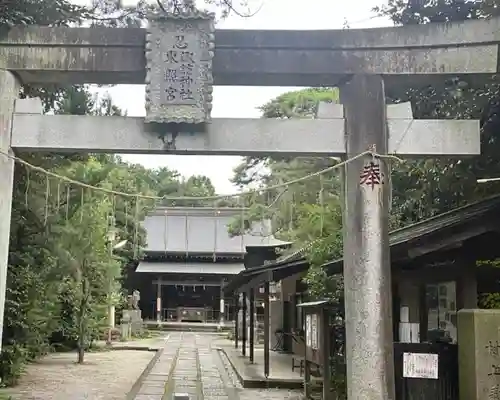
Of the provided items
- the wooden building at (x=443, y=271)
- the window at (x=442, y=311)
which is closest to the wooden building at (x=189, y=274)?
the wooden building at (x=443, y=271)

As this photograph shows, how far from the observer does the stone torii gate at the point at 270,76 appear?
7.60 m

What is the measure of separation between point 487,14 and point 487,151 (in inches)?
75.8

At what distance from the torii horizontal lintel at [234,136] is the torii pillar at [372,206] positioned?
0.02 meters

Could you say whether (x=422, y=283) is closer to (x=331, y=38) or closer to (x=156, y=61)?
(x=331, y=38)

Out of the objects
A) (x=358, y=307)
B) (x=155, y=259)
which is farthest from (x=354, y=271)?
(x=155, y=259)

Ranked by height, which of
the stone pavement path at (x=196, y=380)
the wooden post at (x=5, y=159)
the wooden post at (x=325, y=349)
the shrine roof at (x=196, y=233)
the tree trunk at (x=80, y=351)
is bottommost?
the stone pavement path at (x=196, y=380)

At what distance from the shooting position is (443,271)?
9352 mm

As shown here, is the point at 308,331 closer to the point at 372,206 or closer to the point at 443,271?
the point at 443,271

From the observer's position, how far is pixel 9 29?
7828mm

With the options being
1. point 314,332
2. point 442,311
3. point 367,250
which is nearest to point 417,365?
point 367,250

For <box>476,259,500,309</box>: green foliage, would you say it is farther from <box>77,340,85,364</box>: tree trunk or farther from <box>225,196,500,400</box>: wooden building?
<box>77,340,85,364</box>: tree trunk

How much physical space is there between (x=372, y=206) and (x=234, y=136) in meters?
1.85

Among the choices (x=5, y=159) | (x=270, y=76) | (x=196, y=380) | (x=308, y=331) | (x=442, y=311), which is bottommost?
(x=196, y=380)

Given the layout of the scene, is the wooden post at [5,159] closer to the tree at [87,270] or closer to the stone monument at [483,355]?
the stone monument at [483,355]
